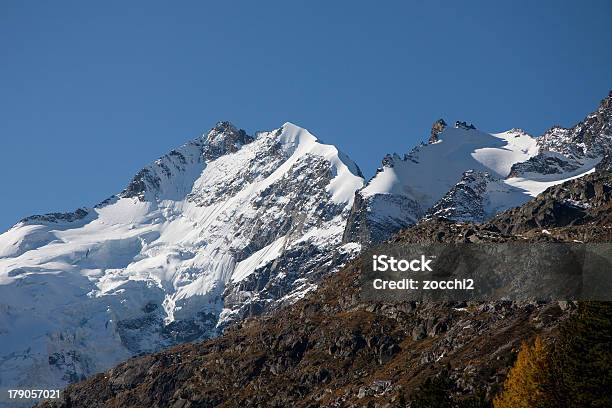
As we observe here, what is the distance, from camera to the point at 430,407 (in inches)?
5037

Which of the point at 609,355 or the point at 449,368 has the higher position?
the point at 449,368

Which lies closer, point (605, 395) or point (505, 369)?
point (605, 395)

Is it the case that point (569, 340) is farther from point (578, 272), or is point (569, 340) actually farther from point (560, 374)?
point (578, 272)

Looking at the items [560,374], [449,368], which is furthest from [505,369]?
[560,374]

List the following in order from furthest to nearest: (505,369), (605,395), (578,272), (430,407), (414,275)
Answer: (414,275), (505,369), (578,272), (430,407), (605,395)

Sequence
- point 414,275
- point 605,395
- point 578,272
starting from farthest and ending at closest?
point 414,275 → point 578,272 → point 605,395

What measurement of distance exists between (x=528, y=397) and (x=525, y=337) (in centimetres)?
9017

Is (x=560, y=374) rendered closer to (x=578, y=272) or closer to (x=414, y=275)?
(x=578, y=272)

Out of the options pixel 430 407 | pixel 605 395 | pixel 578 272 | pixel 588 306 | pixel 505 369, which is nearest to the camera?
pixel 605 395

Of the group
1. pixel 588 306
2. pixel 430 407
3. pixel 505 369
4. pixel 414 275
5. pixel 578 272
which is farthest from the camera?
pixel 414 275

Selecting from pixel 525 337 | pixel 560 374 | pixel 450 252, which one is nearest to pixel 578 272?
pixel 450 252

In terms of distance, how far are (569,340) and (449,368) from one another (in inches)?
3215

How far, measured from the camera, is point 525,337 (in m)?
199

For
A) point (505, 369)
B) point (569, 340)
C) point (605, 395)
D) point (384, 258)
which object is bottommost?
point (605, 395)
